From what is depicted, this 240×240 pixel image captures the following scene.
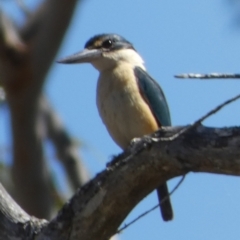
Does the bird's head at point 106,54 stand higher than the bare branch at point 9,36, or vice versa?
the bare branch at point 9,36

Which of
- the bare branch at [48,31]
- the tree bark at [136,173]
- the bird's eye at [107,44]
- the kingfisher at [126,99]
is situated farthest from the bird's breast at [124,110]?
the bare branch at [48,31]

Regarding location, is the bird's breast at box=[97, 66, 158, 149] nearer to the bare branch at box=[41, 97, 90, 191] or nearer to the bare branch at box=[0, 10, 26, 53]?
the bare branch at box=[0, 10, 26, 53]

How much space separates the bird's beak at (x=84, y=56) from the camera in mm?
Answer: 6309

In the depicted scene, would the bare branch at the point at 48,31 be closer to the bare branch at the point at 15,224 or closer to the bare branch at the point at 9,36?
the bare branch at the point at 9,36

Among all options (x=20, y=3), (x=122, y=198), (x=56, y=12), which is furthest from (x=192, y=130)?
(x=20, y=3)

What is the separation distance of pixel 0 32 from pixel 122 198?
11.3 feet

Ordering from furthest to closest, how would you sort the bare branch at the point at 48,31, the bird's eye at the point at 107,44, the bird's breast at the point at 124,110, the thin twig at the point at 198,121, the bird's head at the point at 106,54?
the bare branch at the point at 48,31 < the bird's eye at the point at 107,44 < the bird's head at the point at 106,54 < the bird's breast at the point at 124,110 < the thin twig at the point at 198,121

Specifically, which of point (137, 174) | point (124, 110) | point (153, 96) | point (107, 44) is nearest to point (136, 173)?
point (137, 174)

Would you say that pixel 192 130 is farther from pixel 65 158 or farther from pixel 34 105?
pixel 65 158

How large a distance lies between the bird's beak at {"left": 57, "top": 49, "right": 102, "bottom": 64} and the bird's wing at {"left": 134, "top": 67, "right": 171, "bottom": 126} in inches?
15.9

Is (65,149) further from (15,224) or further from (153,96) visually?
(15,224)

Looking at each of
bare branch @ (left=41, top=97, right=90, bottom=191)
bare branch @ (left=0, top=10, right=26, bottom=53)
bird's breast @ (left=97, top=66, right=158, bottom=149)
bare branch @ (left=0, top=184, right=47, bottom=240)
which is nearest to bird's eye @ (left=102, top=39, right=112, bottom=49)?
bird's breast @ (left=97, top=66, right=158, bottom=149)

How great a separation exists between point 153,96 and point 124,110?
35 cm

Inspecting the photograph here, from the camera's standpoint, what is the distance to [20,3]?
26.2ft
